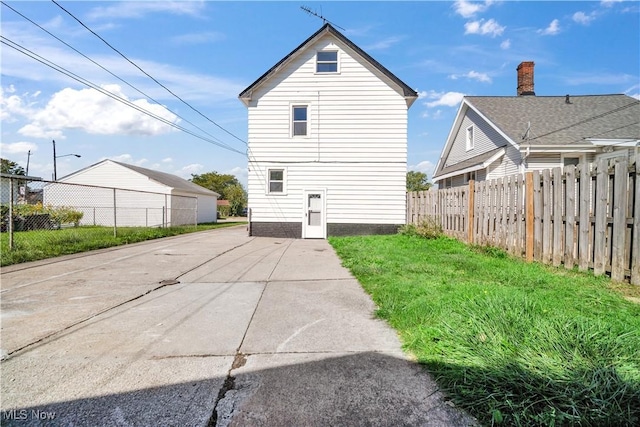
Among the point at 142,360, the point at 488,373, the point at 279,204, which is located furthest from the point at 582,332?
the point at 279,204

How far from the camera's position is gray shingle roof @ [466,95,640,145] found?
45.2 feet

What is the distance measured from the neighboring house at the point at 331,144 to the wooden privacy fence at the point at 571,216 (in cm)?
499

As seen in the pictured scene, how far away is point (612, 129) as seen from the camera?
46.1 feet

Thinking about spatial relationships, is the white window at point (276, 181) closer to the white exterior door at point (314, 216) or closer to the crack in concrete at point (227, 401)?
the white exterior door at point (314, 216)

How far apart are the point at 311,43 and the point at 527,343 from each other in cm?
1361

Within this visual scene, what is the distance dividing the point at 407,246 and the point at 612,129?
11949 mm

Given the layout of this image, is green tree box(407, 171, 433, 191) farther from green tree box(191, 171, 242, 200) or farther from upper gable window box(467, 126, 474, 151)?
green tree box(191, 171, 242, 200)

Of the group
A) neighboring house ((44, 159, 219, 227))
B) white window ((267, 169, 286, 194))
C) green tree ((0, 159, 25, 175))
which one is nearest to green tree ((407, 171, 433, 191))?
neighboring house ((44, 159, 219, 227))

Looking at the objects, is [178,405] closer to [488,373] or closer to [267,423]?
[267,423]

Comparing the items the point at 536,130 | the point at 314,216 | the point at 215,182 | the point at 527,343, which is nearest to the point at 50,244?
the point at 314,216

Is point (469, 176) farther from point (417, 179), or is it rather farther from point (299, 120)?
point (417, 179)

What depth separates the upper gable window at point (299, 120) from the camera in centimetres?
1364

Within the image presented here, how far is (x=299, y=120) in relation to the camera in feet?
44.9
